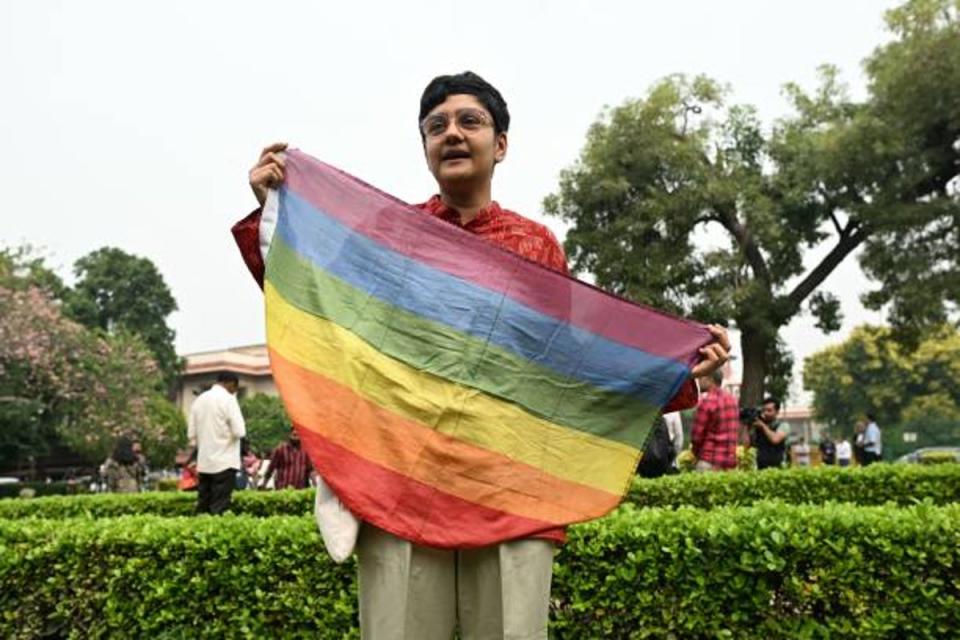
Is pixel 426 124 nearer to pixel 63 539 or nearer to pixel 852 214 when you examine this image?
pixel 63 539

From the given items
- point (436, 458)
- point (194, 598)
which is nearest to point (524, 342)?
point (436, 458)

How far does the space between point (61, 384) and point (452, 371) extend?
38002mm

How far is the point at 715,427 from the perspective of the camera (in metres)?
9.59

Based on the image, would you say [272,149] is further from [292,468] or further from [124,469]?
[124,469]

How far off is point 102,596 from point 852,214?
22.3 meters

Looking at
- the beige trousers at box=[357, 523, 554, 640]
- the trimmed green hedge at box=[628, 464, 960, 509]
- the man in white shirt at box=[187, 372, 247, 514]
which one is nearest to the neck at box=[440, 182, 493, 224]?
the beige trousers at box=[357, 523, 554, 640]

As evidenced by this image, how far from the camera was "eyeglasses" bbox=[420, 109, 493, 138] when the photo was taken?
2.48 m

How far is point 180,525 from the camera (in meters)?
5.24

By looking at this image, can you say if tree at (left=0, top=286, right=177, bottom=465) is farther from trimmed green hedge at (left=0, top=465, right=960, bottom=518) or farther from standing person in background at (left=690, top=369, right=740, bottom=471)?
standing person in background at (left=690, top=369, right=740, bottom=471)

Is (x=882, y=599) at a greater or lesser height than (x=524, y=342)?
lesser

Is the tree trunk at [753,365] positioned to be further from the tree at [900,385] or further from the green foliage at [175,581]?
the tree at [900,385]

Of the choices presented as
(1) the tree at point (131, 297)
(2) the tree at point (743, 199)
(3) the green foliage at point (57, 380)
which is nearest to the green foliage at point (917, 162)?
(2) the tree at point (743, 199)

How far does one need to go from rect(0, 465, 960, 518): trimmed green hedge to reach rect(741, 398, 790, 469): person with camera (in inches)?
57.1

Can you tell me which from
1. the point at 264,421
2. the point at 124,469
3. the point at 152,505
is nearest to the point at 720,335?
the point at 152,505
